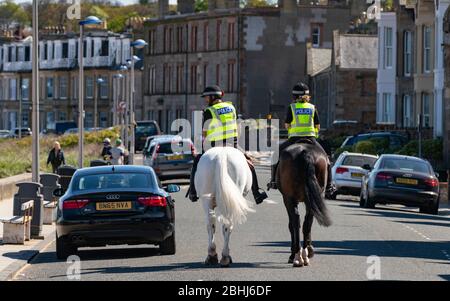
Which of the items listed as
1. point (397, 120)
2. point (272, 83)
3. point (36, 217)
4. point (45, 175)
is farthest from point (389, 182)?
point (272, 83)

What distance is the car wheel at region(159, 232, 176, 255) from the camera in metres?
21.8

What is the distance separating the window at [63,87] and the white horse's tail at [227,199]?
111555mm

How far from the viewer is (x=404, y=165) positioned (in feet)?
125

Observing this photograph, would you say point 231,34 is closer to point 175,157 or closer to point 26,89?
point 26,89

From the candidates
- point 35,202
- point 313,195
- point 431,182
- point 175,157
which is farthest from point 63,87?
point 313,195

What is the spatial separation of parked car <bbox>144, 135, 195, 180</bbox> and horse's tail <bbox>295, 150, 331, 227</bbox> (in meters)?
30.5

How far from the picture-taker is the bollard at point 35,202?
2609cm

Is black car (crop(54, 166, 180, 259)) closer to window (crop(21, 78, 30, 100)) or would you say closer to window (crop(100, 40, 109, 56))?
window (crop(100, 40, 109, 56))

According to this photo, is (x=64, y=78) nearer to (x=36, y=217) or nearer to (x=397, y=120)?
(x=397, y=120)

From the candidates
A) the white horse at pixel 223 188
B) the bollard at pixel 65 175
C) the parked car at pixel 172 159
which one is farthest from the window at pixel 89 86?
the white horse at pixel 223 188

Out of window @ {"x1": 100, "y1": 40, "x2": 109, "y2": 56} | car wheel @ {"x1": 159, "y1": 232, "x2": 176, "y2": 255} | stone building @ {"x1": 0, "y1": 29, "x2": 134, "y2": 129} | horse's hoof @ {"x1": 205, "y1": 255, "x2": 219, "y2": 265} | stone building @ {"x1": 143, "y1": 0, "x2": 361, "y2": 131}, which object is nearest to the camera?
horse's hoof @ {"x1": 205, "y1": 255, "x2": 219, "y2": 265}

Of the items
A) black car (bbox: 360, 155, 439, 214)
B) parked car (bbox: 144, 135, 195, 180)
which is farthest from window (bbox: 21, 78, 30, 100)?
black car (bbox: 360, 155, 439, 214)

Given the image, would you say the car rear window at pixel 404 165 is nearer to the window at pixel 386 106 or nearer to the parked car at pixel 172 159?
the parked car at pixel 172 159

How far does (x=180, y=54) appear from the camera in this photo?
4646 inches
